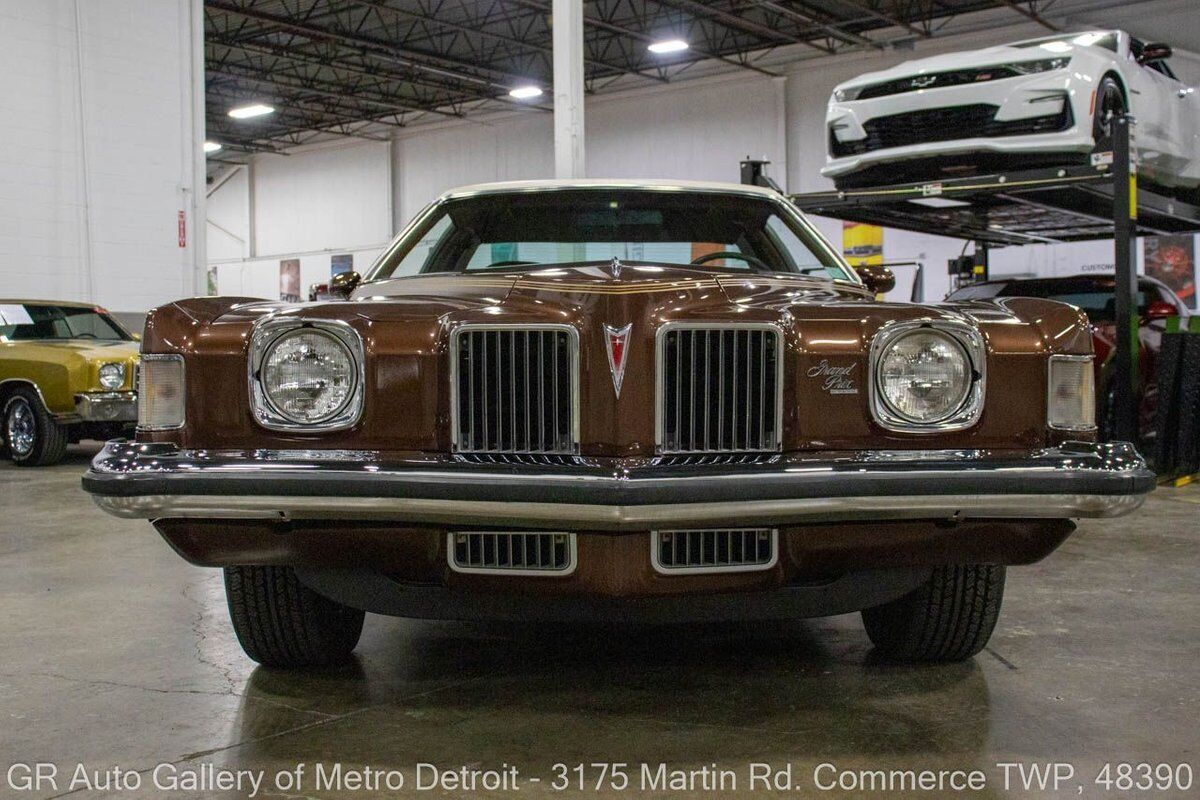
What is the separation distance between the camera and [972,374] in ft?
7.87

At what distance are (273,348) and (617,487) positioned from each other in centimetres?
81

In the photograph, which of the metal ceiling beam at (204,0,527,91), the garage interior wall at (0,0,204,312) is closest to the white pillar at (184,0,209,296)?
the garage interior wall at (0,0,204,312)

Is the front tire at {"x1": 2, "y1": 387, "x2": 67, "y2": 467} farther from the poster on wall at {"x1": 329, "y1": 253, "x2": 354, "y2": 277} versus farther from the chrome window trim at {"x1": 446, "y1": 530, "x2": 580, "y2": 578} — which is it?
the poster on wall at {"x1": 329, "y1": 253, "x2": 354, "y2": 277}

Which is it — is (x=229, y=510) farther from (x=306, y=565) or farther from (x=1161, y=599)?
(x=1161, y=599)

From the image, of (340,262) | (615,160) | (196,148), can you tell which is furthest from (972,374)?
(340,262)

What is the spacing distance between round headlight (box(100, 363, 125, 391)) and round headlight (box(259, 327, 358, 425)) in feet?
21.3

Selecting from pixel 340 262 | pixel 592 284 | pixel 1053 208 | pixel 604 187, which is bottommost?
pixel 592 284

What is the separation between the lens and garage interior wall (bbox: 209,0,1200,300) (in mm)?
18312

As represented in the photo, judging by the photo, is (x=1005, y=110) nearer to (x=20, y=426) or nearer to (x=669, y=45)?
(x=20, y=426)

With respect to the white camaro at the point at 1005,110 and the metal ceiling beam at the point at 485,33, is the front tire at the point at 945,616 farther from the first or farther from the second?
the metal ceiling beam at the point at 485,33

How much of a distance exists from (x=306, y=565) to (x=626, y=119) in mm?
21378


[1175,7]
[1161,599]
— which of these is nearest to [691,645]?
[1161,599]

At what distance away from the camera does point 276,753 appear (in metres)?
2.32

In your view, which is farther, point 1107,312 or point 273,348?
point 1107,312
